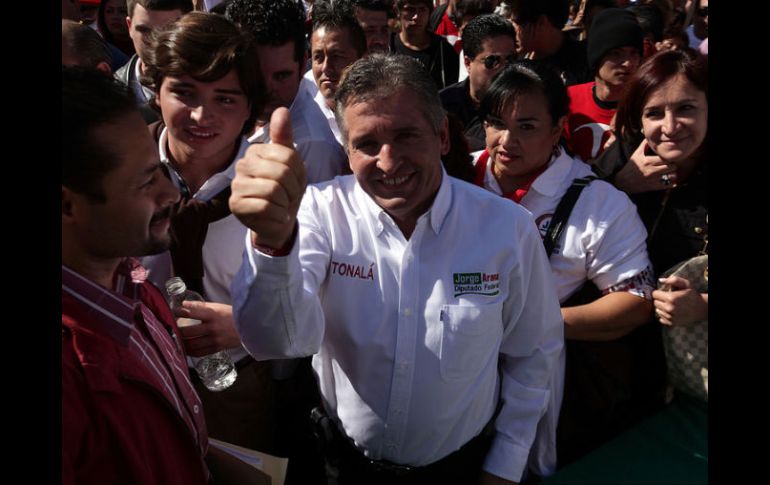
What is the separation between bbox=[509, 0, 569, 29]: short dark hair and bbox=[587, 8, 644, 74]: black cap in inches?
27.2

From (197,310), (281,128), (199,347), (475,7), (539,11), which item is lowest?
(199,347)

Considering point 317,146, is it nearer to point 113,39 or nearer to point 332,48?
point 332,48

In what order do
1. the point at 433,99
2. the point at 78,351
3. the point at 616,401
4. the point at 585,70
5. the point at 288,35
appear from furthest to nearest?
→ the point at 585,70 < the point at 288,35 < the point at 616,401 < the point at 433,99 < the point at 78,351

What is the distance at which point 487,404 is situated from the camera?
218 centimetres

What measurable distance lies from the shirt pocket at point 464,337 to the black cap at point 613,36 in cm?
241

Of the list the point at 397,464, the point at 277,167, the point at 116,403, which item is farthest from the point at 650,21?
the point at 116,403

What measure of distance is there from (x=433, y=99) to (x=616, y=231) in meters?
0.91

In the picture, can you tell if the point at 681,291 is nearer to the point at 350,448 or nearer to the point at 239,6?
the point at 350,448

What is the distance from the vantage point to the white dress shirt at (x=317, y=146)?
112 inches

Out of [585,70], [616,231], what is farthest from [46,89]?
[585,70]

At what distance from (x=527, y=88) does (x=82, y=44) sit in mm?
2057

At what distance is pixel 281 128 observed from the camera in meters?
1.44

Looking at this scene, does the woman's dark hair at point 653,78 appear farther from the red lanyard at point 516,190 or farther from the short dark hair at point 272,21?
the short dark hair at point 272,21

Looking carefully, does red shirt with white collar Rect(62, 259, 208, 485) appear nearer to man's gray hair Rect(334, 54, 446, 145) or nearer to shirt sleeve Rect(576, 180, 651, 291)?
man's gray hair Rect(334, 54, 446, 145)
